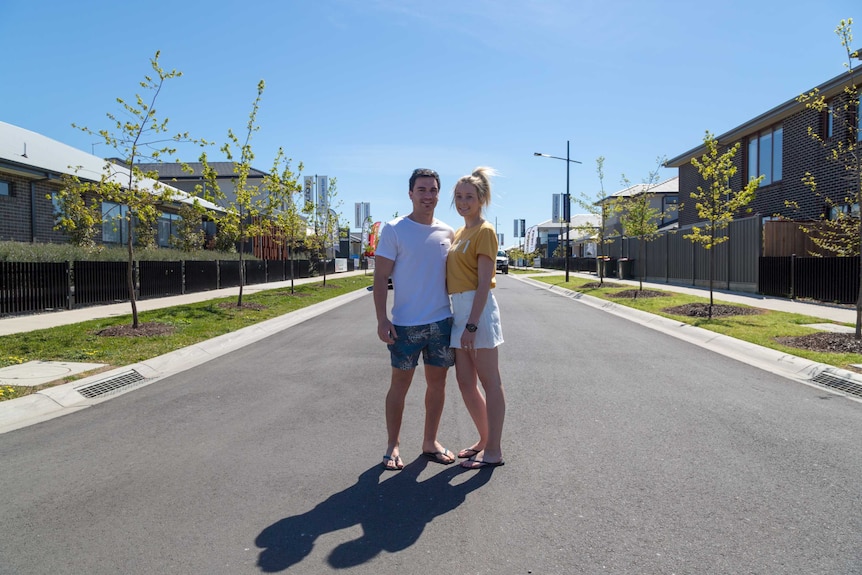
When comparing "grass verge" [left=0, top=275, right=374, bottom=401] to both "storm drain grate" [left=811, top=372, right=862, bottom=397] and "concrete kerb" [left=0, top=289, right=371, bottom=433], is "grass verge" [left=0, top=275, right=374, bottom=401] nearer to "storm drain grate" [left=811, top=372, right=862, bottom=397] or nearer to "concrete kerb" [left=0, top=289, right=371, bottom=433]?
"concrete kerb" [left=0, top=289, right=371, bottom=433]

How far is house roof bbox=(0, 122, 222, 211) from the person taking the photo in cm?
1750

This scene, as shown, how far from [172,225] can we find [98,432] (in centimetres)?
2727

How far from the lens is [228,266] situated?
26125 mm

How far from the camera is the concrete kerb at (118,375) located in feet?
19.4

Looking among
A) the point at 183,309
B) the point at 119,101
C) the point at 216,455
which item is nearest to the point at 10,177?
the point at 183,309

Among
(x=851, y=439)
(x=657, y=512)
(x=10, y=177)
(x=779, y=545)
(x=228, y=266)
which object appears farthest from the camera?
(x=228, y=266)

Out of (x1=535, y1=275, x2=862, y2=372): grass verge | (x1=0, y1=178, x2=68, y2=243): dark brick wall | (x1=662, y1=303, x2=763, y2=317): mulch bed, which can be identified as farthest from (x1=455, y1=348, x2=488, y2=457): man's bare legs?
(x1=0, y1=178, x2=68, y2=243): dark brick wall

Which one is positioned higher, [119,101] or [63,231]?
[119,101]

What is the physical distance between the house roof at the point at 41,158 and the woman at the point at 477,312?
38.7 ft

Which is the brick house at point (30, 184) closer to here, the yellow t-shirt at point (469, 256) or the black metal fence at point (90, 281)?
the black metal fence at point (90, 281)

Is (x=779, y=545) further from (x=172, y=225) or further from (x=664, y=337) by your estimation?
(x=172, y=225)

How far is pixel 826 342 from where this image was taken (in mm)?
9477

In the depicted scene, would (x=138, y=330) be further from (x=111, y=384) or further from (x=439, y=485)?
(x=439, y=485)

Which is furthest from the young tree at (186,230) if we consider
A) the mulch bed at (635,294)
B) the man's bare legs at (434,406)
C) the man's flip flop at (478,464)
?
the man's flip flop at (478,464)
